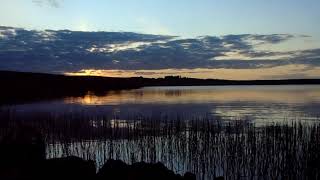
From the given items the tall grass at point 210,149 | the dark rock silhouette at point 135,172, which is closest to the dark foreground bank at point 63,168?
the dark rock silhouette at point 135,172

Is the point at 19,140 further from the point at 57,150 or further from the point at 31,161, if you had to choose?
the point at 57,150

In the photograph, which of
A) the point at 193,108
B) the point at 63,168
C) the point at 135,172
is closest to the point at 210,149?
the point at 135,172

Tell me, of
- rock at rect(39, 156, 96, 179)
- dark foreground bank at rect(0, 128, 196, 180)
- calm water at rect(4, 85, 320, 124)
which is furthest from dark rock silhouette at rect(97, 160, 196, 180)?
calm water at rect(4, 85, 320, 124)

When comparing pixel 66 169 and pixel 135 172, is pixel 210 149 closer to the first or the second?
pixel 135 172

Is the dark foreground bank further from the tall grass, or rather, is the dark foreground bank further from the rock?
the tall grass

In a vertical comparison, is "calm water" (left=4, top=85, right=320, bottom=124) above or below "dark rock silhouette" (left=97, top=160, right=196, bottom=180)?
below

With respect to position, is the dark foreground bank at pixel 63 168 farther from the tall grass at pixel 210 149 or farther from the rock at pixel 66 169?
the tall grass at pixel 210 149

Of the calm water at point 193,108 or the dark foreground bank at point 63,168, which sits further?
the calm water at point 193,108

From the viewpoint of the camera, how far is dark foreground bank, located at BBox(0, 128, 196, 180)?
1272cm

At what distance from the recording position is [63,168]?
43.2 feet

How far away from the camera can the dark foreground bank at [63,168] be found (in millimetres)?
12719

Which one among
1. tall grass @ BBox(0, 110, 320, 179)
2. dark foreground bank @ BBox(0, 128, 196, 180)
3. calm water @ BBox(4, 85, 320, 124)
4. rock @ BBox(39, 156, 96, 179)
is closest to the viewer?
dark foreground bank @ BBox(0, 128, 196, 180)

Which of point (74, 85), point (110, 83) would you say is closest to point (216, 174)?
point (74, 85)

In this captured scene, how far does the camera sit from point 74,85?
11412 cm
